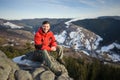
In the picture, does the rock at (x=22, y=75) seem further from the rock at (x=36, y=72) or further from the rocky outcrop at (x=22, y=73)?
the rock at (x=36, y=72)

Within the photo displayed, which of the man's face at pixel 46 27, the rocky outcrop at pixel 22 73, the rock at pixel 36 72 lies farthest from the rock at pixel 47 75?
the man's face at pixel 46 27

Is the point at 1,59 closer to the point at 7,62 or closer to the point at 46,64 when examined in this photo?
the point at 7,62

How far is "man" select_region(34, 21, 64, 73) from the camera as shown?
1705cm

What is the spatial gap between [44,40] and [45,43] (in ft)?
0.84

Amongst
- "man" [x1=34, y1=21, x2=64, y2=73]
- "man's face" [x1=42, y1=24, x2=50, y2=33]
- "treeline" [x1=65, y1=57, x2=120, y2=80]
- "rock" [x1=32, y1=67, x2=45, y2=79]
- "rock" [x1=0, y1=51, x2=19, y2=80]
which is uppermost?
"man's face" [x1=42, y1=24, x2=50, y2=33]

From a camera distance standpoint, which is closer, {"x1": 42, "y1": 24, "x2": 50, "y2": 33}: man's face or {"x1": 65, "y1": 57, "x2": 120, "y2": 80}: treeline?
{"x1": 42, "y1": 24, "x2": 50, "y2": 33}: man's face

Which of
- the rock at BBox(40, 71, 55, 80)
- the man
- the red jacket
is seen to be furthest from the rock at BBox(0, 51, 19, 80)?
the red jacket

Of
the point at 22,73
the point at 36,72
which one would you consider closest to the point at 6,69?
the point at 22,73

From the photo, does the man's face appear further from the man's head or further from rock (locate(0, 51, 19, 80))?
rock (locate(0, 51, 19, 80))

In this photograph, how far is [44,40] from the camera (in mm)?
17984

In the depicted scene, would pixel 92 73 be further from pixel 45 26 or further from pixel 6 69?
pixel 6 69

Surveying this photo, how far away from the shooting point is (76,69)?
92.9m

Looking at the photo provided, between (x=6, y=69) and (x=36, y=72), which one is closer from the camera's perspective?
(x=6, y=69)

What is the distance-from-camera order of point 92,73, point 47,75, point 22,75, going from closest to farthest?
1. point 22,75
2. point 47,75
3. point 92,73
